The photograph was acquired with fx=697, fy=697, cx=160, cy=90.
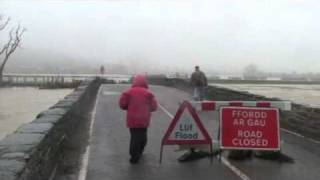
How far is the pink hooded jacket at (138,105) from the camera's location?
1334cm

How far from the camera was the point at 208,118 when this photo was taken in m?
24.2

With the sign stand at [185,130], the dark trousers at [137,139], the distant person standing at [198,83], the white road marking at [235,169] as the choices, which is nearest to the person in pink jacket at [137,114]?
the dark trousers at [137,139]

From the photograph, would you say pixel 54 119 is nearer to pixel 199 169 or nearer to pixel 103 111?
pixel 199 169

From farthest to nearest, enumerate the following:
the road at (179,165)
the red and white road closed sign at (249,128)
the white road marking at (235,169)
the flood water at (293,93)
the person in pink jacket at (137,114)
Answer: the flood water at (293,93) → the red and white road closed sign at (249,128) → the person in pink jacket at (137,114) → the road at (179,165) → the white road marking at (235,169)

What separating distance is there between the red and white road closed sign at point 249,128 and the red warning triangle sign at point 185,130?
453mm

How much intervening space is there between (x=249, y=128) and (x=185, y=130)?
4.11ft

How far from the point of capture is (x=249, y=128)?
13.6 meters

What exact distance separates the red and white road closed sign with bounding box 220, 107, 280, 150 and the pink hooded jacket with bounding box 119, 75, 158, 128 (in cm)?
149

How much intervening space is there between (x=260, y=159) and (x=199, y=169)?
1795 millimetres

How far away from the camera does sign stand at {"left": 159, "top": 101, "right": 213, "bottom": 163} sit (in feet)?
44.7

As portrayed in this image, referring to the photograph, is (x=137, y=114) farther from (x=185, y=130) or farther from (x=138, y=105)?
(x=185, y=130)

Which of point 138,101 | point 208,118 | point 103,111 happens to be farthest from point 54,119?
point 103,111

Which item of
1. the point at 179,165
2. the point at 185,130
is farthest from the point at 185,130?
Result: the point at 179,165

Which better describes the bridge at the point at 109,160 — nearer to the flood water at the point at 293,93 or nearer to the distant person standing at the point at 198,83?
the flood water at the point at 293,93
